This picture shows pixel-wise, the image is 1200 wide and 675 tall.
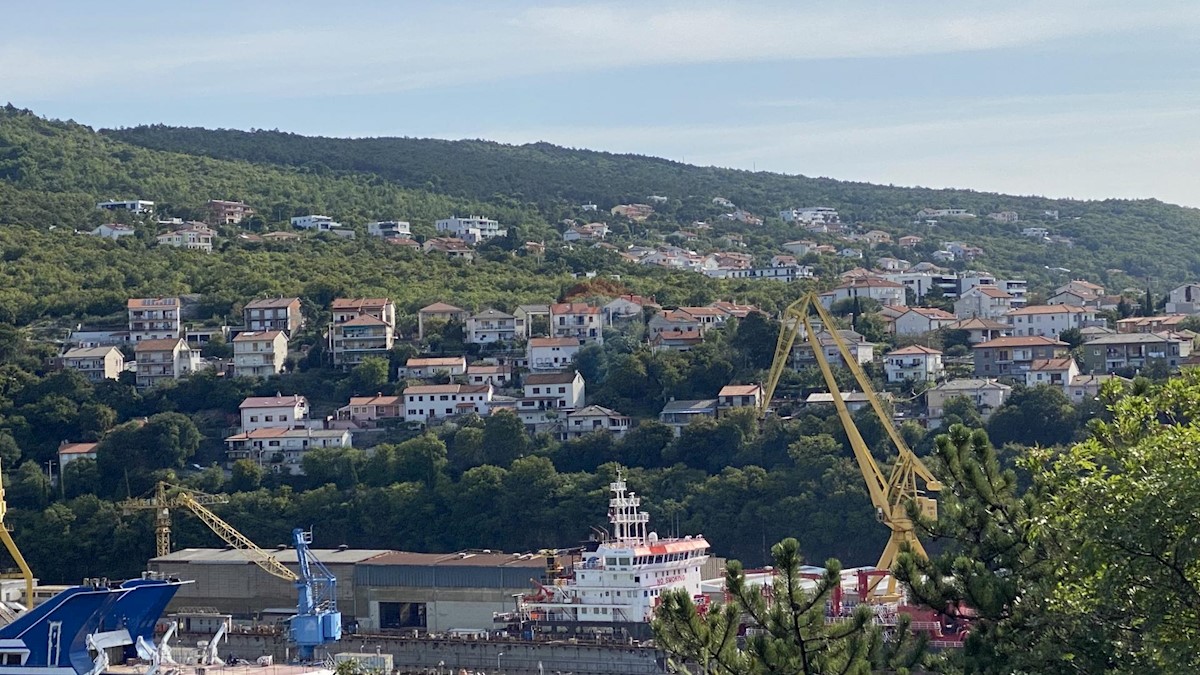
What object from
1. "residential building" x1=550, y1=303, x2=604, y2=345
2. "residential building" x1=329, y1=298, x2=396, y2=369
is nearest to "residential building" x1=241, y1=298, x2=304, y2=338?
"residential building" x1=329, y1=298, x2=396, y2=369

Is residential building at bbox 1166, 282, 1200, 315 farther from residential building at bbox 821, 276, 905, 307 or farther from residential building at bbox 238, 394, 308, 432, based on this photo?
residential building at bbox 238, 394, 308, 432

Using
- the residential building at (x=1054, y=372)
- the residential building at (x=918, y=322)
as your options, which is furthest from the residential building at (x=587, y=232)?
the residential building at (x=1054, y=372)

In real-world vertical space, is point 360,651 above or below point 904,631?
below

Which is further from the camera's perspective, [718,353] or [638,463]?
[718,353]

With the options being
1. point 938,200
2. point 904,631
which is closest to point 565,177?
point 938,200

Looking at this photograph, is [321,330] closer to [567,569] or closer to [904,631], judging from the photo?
[567,569]

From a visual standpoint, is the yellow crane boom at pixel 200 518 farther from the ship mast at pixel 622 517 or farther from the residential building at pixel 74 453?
the ship mast at pixel 622 517

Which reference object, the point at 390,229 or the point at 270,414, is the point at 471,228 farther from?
the point at 270,414
